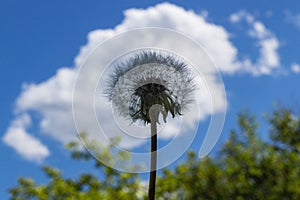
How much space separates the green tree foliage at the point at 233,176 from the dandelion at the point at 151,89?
448cm

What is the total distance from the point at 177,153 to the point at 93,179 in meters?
8.87

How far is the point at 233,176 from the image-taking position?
19.0m

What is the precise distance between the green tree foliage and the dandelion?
177 inches

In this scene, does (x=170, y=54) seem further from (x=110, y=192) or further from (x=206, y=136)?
(x=110, y=192)

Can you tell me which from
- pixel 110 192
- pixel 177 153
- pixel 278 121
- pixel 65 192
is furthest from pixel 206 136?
pixel 65 192

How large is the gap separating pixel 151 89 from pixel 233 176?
5.74 meters

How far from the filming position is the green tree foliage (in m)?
18.1

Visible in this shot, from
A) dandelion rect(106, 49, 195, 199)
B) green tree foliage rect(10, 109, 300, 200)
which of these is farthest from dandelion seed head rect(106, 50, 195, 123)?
green tree foliage rect(10, 109, 300, 200)

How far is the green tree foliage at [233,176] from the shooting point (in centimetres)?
1814

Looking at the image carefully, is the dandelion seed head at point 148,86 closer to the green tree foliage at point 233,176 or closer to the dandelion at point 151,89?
the dandelion at point 151,89

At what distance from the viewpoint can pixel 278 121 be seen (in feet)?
65.1

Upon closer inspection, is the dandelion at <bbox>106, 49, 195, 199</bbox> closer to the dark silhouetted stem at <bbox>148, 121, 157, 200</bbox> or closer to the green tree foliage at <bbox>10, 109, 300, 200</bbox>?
the dark silhouetted stem at <bbox>148, 121, 157, 200</bbox>

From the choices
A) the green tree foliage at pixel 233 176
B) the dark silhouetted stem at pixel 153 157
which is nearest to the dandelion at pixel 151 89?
the dark silhouetted stem at pixel 153 157

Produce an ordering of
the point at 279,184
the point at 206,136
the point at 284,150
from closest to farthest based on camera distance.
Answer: the point at 206,136 < the point at 279,184 < the point at 284,150
